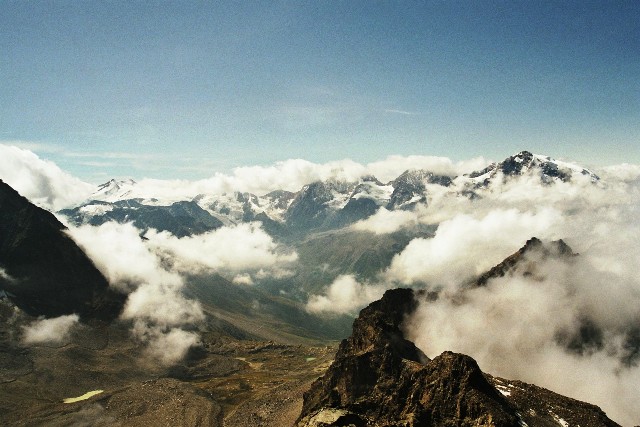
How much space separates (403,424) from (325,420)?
1343 inches

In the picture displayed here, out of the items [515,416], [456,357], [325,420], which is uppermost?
[325,420]

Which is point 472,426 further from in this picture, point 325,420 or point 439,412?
point 325,420

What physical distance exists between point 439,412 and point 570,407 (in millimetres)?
64804

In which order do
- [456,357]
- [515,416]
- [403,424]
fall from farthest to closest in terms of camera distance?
[456,357], [515,416], [403,424]

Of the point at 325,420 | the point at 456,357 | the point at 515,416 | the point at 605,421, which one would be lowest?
the point at 605,421

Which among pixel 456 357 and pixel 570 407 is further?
pixel 570 407

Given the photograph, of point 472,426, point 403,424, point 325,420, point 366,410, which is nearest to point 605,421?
point 472,426

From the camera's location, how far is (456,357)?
13675cm

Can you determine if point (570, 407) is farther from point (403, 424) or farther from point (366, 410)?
point (403, 424)

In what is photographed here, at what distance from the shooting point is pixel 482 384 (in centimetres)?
12638

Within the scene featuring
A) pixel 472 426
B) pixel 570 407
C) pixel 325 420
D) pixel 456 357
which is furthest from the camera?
pixel 570 407

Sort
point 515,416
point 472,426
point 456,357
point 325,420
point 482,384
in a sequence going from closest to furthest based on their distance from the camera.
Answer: point 325,420 < point 472,426 < point 515,416 < point 482,384 < point 456,357

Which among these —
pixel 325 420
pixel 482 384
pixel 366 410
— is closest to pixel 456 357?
pixel 482 384

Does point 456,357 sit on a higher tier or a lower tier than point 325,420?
lower
